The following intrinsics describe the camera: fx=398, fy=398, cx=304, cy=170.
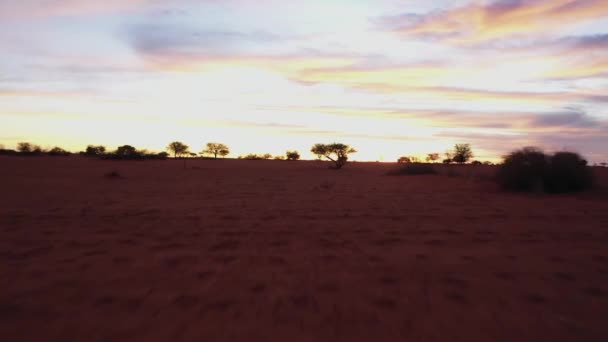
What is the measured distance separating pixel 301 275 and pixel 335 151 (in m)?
30.8

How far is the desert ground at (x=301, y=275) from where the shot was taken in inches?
125

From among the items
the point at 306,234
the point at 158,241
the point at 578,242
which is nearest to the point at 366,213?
the point at 306,234

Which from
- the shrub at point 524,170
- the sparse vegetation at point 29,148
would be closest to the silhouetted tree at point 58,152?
the sparse vegetation at point 29,148

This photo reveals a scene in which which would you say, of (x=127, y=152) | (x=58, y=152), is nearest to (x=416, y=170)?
(x=127, y=152)

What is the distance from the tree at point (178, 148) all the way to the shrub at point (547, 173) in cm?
3941

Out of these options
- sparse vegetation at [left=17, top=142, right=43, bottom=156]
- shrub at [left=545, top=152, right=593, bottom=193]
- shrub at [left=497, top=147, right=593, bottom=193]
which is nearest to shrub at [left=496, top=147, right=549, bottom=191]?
shrub at [left=497, top=147, right=593, bottom=193]

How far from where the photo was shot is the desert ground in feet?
10.4

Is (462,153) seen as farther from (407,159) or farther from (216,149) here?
(216,149)

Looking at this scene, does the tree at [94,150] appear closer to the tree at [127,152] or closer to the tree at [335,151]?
the tree at [127,152]

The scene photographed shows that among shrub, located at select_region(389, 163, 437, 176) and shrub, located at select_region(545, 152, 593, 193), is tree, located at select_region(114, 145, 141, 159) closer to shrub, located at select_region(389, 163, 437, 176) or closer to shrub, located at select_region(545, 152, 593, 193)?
shrub, located at select_region(389, 163, 437, 176)

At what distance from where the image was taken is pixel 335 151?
34844 millimetres

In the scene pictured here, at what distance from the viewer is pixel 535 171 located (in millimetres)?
11719

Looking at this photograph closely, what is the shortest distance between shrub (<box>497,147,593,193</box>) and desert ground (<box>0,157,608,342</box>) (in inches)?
155

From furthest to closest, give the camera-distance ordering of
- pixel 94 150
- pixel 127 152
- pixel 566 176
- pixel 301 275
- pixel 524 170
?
pixel 94 150
pixel 127 152
pixel 524 170
pixel 566 176
pixel 301 275
